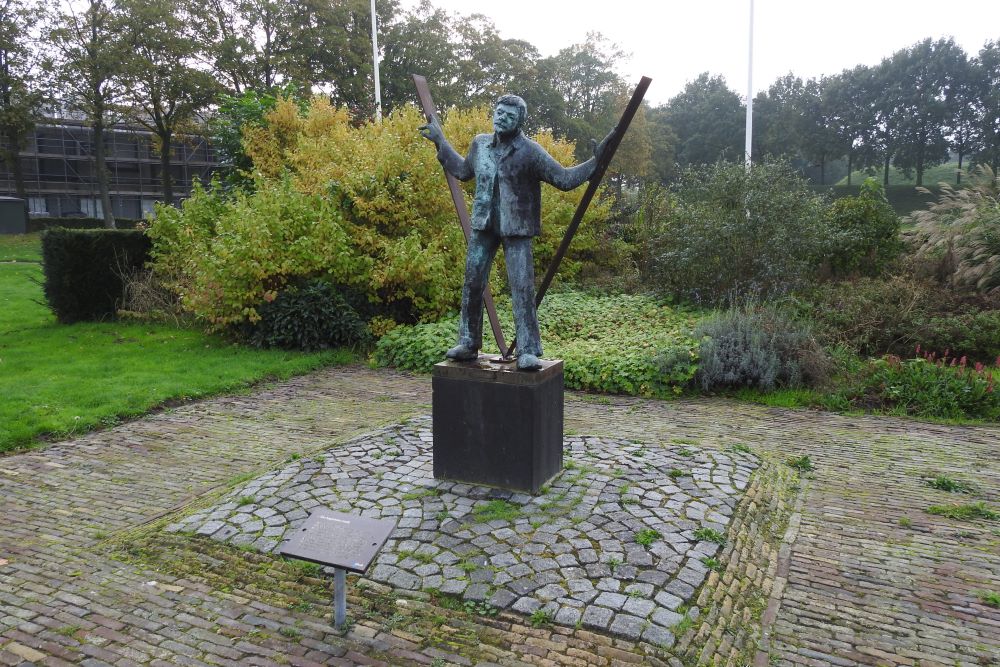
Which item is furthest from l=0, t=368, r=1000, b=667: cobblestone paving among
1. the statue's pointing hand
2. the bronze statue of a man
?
the statue's pointing hand

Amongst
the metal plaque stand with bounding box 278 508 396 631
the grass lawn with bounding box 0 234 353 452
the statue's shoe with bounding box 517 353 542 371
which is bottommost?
the grass lawn with bounding box 0 234 353 452

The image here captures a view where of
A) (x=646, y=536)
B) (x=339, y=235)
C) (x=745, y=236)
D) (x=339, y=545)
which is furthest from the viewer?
(x=745, y=236)

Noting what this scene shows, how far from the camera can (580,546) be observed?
4.61 metres

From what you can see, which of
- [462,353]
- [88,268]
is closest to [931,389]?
[462,353]

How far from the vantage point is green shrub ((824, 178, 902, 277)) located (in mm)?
14547

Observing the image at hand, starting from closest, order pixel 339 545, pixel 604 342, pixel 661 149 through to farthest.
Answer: pixel 339 545
pixel 604 342
pixel 661 149

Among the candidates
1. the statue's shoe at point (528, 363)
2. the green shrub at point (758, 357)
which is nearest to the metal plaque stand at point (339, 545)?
the statue's shoe at point (528, 363)

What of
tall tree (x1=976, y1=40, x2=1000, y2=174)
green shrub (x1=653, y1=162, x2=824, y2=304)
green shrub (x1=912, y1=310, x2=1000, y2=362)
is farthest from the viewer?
tall tree (x1=976, y1=40, x2=1000, y2=174)

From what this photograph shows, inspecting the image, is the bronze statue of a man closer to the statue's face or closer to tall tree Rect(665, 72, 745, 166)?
the statue's face

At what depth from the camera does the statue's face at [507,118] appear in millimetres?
5359

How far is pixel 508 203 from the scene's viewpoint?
550 cm

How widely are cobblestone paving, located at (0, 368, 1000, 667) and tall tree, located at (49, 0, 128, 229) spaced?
85.8 ft

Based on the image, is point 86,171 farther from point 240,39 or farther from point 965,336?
point 965,336

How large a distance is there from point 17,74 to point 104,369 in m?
30.0
